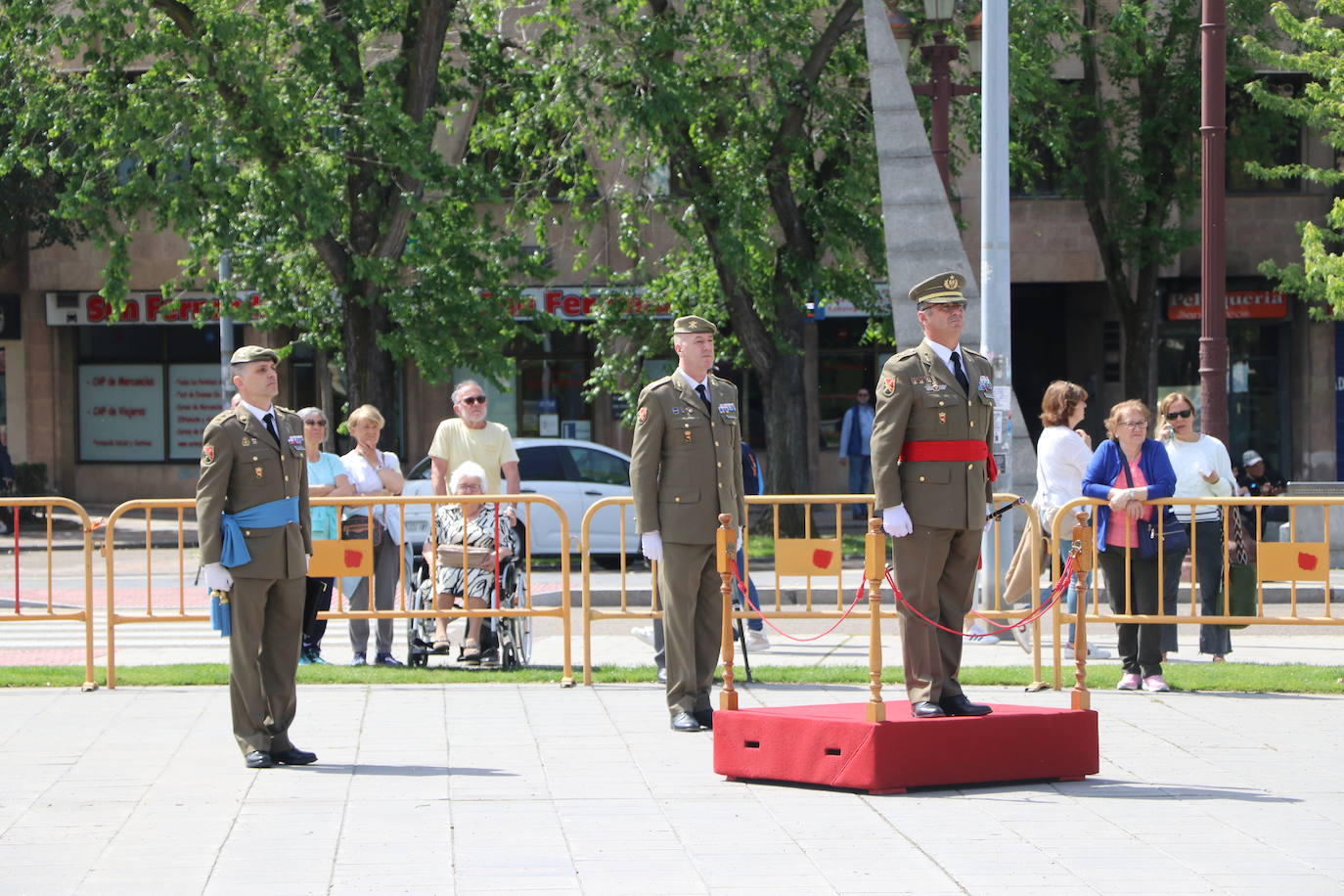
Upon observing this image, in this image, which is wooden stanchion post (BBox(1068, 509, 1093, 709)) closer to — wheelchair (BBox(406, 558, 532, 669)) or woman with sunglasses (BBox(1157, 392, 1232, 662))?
woman with sunglasses (BBox(1157, 392, 1232, 662))

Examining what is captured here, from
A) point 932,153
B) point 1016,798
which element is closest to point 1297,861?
point 1016,798

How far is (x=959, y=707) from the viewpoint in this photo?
26.0 ft

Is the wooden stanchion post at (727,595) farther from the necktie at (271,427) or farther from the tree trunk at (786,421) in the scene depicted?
the tree trunk at (786,421)

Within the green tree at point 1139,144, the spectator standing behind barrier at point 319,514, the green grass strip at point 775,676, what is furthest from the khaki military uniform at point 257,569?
the green tree at point 1139,144

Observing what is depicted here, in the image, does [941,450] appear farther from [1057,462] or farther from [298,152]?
[298,152]

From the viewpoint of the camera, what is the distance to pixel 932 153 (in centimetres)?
1645

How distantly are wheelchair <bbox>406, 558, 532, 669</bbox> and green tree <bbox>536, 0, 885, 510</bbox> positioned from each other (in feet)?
31.2

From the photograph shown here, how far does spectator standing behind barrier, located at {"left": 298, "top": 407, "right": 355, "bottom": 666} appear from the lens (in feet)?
38.0

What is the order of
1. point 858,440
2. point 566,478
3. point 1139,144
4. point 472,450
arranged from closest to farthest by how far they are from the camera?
point 472,450, point 566,478, point 1139,144, point 858,440

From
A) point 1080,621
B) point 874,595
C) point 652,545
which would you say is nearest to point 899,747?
point 874,595

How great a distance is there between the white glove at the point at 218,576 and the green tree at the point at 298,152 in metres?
11.5

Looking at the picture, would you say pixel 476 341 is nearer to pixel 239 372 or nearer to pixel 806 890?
pixel 239 372

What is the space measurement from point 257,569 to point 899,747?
122 inches

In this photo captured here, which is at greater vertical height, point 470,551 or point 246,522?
point 246,522
